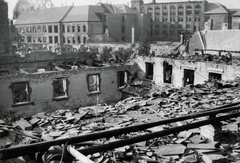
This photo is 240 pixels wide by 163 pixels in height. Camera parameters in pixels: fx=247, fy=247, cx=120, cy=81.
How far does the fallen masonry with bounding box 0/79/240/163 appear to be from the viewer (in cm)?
398

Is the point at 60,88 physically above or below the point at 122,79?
below

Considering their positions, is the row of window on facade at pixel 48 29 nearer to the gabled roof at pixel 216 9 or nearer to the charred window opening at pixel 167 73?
the gabled roof at pixel 216 9

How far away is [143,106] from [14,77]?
11.8 metres

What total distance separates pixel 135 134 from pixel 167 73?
56.5 ft

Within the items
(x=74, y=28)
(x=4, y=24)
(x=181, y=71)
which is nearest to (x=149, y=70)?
(x=181, y=71)

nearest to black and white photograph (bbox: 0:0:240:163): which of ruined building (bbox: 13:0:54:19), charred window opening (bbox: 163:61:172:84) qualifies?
charred window opening (bbox: 163:61:172:84)

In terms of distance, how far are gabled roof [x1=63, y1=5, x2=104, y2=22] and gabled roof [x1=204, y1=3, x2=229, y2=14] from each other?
28.8 m

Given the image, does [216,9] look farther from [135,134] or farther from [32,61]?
[135,134]

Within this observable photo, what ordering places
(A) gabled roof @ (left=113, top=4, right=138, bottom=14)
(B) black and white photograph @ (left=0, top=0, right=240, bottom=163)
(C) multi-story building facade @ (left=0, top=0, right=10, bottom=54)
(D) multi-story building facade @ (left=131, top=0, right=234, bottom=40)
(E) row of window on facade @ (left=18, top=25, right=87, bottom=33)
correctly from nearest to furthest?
(B) black and white photograph @ (left=0, top=0, right=240, bottom=163) → (C) multi-story building facade @ (left=0, top=0, right=10, bottom=54) → (E) row of window on facade @ (left=18, top=25, right=87, bottom=33) → (A) gabled roof @ (left=113, top=4, right=138, bottom=14) → (D) multi-story building facade @ (left=131, top=0, right=234, bottom=40)

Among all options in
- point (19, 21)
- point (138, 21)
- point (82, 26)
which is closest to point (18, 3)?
point (19, 21)

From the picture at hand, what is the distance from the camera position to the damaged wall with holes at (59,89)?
1839cm

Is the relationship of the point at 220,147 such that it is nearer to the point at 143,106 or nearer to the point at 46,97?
the point at 143,106

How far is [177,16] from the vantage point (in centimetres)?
7169

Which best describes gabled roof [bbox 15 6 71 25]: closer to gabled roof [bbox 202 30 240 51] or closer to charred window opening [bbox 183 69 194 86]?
gabled roof [bbox 202 30 240 51]
